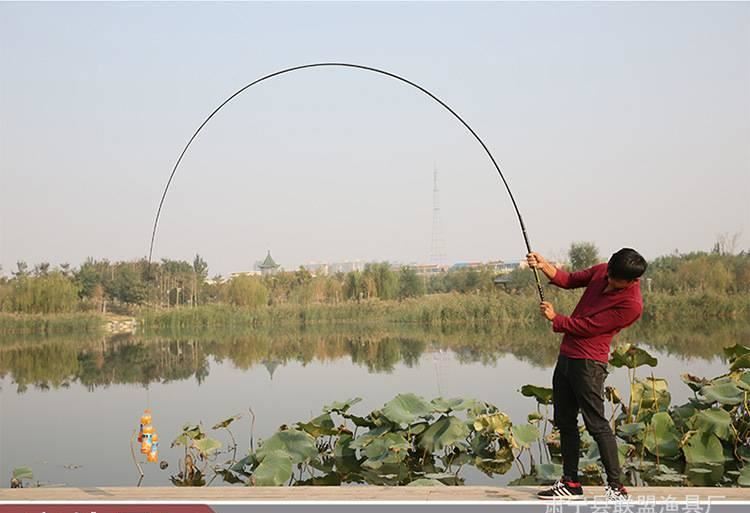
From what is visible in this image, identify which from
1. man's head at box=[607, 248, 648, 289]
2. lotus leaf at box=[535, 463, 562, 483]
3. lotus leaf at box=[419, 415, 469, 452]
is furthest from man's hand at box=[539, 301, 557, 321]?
lotus leaf at box=[419, 415, 469, 452]

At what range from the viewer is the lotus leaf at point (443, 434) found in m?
4.62

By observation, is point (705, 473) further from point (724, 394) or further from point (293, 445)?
point (293, 445)

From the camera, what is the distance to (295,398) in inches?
315

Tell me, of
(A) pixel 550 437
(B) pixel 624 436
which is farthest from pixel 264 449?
(B) pixel 624 436

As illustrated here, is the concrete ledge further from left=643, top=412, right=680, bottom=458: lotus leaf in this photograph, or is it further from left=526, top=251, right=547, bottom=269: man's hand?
left=643, top=412, right=680, bottom=458: lotus leaf

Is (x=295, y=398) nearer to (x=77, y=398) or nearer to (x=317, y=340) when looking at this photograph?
(x=77, y=398)

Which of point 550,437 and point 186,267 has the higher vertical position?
point 186,267

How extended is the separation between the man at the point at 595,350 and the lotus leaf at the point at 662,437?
6.11ft

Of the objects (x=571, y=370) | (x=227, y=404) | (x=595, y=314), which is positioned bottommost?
(x=227, y=404)

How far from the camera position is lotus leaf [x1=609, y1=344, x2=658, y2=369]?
16.1ft

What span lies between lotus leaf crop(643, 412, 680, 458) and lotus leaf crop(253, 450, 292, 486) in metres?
1.94

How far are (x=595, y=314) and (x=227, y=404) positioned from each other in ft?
18.3

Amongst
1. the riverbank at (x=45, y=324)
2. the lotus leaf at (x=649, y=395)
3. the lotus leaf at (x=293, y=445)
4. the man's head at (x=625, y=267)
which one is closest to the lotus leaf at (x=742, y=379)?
the lotus leaf at (x=649, y=395)

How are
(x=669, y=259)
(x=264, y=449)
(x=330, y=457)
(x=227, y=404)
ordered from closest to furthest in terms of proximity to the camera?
(x=264, y=449) → (x=330, y=457) → (x=227, y=404) → (x=669, y=259)
